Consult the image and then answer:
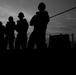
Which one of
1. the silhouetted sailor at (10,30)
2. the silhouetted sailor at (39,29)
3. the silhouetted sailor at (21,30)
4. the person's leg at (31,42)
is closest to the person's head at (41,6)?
the silhouetted sailor at (39,29)

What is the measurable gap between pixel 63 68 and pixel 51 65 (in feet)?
1.46

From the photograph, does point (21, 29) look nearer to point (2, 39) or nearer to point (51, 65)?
point (2, 39)

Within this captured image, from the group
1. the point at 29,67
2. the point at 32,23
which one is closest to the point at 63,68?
the point at 29,67

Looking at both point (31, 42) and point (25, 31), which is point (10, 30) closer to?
point (25, 31)

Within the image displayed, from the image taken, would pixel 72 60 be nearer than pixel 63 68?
No

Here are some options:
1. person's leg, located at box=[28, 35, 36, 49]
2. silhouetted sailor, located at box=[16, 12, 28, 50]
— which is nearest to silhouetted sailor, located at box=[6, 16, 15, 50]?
silhouetted sailor, located at box=[16, 12, 28, 50]

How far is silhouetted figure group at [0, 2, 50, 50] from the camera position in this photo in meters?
5.18

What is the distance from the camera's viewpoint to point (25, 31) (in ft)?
24.8

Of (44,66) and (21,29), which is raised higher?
(21,29)

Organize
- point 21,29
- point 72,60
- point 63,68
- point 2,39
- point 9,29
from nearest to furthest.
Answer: point 63,68 < point 72,60 < point 21,29 < point 9,29 < point 2,39

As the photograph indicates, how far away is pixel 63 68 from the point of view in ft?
10.9

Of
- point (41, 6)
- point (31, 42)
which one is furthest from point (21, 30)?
point (41, 6)

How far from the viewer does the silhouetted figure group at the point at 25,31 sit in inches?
204

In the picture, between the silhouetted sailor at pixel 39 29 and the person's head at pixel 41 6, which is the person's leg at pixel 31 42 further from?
the person's head at pixel 41 6
